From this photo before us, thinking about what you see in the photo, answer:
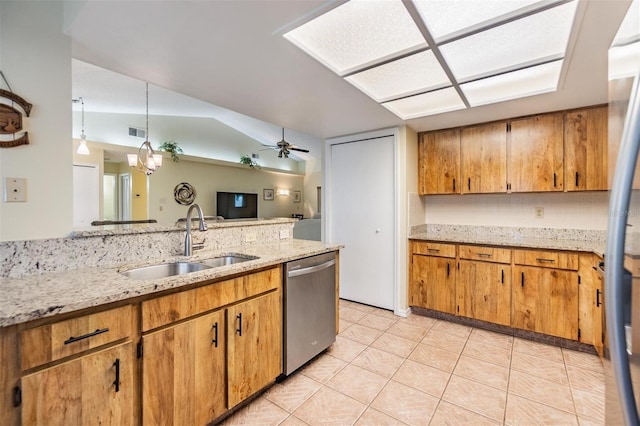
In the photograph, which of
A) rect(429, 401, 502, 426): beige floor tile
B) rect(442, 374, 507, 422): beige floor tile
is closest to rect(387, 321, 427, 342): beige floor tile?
rect(442, 374, 507, 422): beige floor tile

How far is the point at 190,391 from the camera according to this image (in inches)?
56.5

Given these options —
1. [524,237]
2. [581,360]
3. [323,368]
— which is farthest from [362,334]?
[524,237]

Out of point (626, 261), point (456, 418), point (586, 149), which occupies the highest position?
point (586, 149)

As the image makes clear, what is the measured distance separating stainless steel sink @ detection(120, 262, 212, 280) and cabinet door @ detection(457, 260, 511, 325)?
2511 millimetres

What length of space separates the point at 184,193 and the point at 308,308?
5567 millimetres

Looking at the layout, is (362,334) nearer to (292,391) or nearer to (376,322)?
(376,322)

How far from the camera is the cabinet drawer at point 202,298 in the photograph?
4.32ft

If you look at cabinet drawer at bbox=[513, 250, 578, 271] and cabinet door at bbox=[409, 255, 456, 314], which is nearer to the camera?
cabinet drawer at bbox=[513, 250, 578, 271]

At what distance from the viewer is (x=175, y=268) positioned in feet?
6.11

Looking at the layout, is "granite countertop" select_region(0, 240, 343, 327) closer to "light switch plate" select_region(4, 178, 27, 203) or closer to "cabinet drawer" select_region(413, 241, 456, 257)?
"light switch plate" select_region(4, 178, 27, 203)

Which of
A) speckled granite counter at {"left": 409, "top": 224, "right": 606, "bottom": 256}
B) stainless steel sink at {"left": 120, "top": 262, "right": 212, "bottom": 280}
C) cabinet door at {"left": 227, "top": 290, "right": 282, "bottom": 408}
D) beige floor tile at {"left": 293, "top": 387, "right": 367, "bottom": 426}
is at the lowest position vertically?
beige floor tile at {"left": 293, "top": 387, "right": 367, "bottom": 426}

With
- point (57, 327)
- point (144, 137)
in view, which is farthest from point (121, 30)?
point (144, 137)

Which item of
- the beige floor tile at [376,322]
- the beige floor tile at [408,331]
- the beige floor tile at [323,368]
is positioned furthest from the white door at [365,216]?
the beige floor tile at [323,368]

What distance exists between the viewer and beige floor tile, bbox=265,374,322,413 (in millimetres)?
1810
